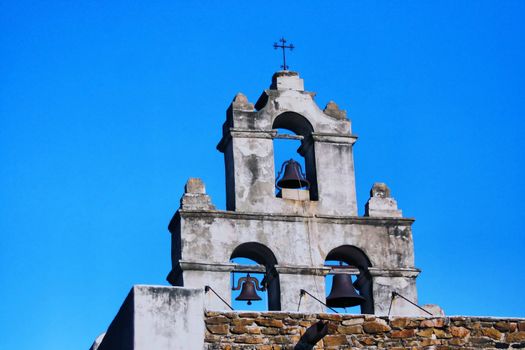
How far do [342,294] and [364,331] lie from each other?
386 cm

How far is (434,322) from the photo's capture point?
16.2 meters

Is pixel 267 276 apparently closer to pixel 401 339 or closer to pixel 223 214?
pixel 223 214

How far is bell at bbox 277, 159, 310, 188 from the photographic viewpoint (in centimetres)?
2142

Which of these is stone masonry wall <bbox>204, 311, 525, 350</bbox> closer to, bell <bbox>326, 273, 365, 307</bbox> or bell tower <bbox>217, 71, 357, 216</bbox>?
bell <bbox>326, 273, 365, 307</bbox>

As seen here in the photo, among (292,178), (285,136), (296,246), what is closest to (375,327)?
(296,246)

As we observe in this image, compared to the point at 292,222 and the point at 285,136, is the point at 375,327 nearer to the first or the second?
the point at 292,222

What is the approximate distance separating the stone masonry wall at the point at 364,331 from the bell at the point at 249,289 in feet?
A: 14.6

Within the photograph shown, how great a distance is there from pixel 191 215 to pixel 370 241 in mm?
2579

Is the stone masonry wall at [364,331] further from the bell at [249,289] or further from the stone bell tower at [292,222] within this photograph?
the bell at [249,289]

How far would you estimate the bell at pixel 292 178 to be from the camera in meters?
21.4

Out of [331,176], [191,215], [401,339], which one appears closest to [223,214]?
[191,215]

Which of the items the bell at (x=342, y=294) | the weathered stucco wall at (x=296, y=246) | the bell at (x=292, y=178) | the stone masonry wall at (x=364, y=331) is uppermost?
the bell at (x=292, y=178)

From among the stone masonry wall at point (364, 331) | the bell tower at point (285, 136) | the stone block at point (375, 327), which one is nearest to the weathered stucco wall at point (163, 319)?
the stone masonry wall at point (364, 331)

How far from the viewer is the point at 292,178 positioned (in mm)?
21422
